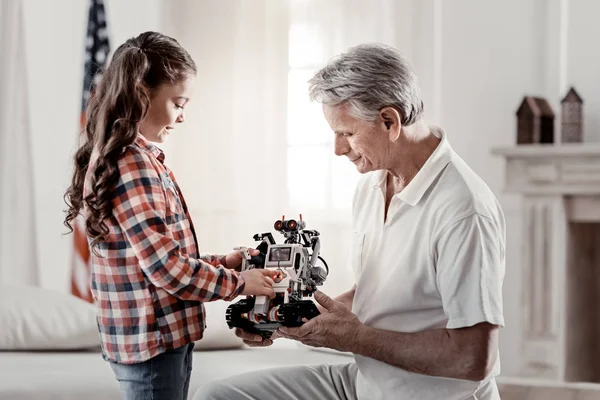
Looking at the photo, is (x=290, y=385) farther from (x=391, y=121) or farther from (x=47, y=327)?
(x=47, y=327)

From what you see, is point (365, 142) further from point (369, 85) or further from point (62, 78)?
point (62, 78)

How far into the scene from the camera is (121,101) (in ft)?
5.67

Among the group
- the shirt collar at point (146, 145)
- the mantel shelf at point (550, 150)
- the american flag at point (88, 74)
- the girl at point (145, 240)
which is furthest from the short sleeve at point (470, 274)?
the american flag at point (88, 74)

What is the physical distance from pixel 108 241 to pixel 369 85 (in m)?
0.59

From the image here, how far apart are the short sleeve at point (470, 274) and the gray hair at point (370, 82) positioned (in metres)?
0.27

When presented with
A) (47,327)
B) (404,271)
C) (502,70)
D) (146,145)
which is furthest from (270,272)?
(502,70)

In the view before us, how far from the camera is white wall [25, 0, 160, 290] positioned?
4078 millimetres

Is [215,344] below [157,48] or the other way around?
below

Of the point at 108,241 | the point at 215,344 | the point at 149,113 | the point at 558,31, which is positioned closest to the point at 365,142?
the point at 149,113

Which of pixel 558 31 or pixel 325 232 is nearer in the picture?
pixel 558 31

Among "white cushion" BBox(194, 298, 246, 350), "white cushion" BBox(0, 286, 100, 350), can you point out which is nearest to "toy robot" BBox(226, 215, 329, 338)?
"white cushion" BBox(194, 298, 246, 350)

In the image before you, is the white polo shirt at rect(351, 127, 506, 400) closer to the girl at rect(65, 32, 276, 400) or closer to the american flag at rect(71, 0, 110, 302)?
the girl at rect(65, 32, 276, 400)

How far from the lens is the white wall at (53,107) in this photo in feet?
13.4

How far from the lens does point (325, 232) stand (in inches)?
162
